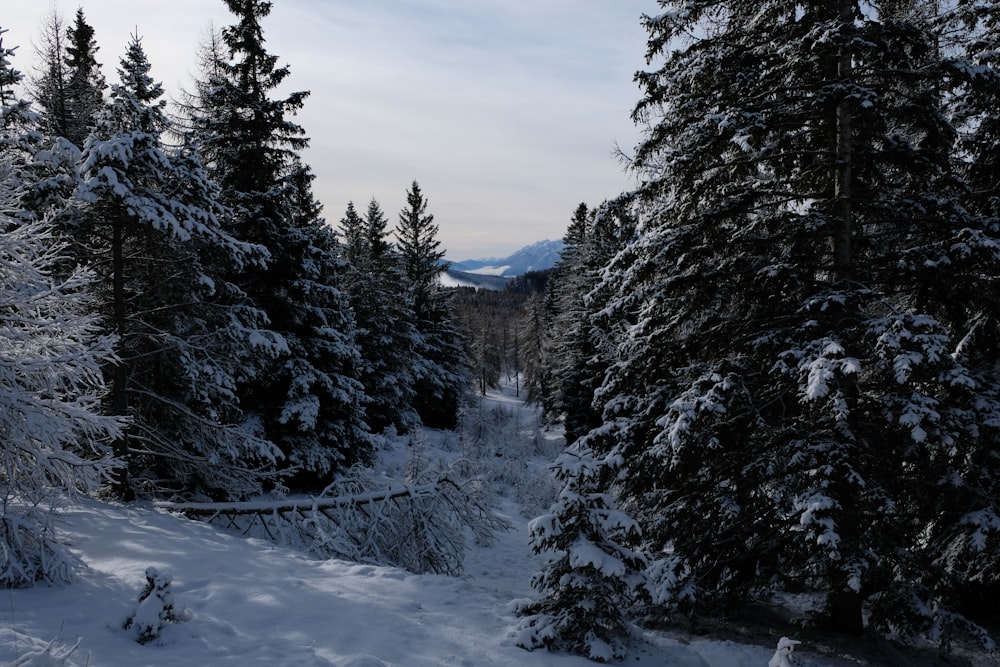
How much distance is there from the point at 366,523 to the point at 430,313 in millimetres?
23558

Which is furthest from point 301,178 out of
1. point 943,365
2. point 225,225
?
point 943,365

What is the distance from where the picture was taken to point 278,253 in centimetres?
1413

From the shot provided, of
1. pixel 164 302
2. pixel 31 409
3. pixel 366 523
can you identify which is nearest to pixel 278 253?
pixel 164 302

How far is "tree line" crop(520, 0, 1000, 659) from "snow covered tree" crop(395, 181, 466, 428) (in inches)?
946

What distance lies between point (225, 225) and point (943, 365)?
14.3m

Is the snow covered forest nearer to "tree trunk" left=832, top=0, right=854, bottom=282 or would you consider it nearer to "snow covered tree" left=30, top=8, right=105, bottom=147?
"tree trunk" left=832, top=0, right=854, bottom=282

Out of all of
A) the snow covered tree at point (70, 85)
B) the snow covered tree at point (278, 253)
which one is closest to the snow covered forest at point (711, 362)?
the snow covered tree at point (278, 253)

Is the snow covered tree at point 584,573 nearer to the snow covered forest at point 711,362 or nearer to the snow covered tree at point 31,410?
the snow covered forest at point 711,362

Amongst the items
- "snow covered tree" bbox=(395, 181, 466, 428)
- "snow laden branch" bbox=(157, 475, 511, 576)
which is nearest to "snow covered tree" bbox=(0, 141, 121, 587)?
"snow laden branch" bbox=(157, 475, 511, 576)

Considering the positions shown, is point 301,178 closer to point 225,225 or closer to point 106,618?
point 225,225

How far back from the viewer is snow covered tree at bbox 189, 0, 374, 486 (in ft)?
45.8

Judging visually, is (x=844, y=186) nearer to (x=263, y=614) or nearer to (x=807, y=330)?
(x=807, y=330)

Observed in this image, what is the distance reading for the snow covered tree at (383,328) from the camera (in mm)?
25359

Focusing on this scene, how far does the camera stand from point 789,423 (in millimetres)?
7473
